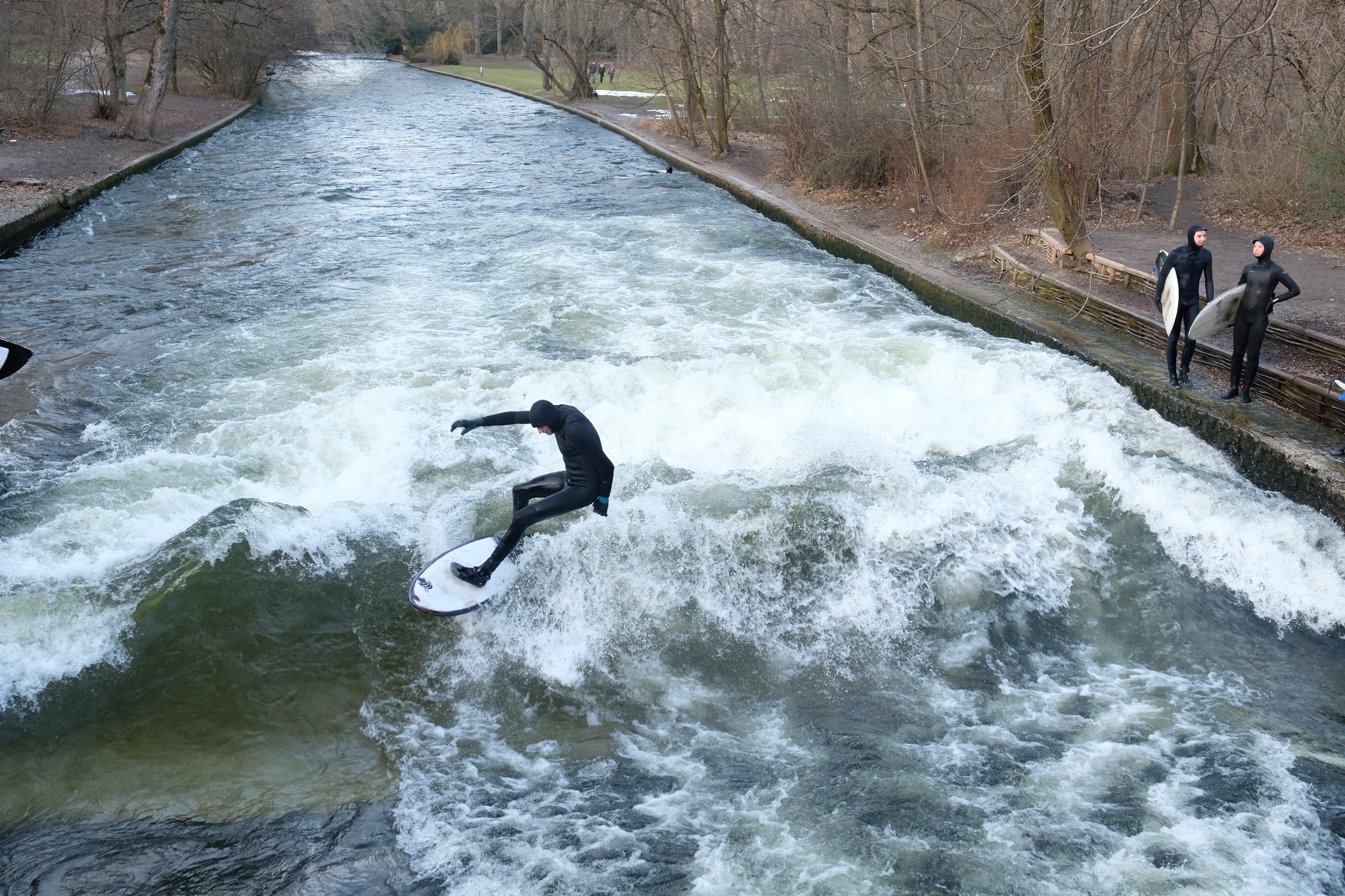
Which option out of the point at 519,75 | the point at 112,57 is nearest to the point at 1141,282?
the point at 112,57

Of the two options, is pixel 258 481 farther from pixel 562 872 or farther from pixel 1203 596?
pixel 1203 596

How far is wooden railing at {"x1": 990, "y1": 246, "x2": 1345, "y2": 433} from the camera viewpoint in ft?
32.2

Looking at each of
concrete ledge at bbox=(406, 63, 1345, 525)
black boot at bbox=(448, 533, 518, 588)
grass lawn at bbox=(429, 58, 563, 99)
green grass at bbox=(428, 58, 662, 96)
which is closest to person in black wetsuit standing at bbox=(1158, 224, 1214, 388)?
concrete ledge at bbox=(406, 63, 1345, 525)

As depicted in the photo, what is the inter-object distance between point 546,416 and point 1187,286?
699 centimetres

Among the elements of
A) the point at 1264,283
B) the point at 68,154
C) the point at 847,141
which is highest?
the point at 847,141

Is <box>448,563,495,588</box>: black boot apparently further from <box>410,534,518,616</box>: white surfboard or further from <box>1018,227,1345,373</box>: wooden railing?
<box>1018,227,1345,373</box>: wooden railing

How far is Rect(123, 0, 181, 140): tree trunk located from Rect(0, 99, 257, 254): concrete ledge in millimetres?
868

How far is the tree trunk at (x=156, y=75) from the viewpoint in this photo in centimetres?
2814

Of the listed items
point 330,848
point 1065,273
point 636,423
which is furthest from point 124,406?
point 1065,273

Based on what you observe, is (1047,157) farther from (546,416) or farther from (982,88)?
(546,416)

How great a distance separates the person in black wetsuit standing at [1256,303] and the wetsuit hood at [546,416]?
6.60m

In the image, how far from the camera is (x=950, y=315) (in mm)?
15352

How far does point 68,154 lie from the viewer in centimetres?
2589

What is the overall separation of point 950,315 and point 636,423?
21.1ft
